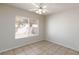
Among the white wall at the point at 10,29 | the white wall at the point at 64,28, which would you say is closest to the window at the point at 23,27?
the white wall at the point at 10,29

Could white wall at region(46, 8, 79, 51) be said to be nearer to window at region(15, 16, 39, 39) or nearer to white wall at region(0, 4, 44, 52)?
white wall at region(0, 4, 44, 52)

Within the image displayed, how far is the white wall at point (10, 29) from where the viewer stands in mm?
2156

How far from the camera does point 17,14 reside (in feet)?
8.15

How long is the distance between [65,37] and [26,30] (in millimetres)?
1291

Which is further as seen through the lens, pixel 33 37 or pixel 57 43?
pixel 33 37

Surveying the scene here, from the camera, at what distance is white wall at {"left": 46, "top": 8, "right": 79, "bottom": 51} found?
214 cm

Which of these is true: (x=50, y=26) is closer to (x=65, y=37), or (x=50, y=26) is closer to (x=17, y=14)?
(x=65, y=37)

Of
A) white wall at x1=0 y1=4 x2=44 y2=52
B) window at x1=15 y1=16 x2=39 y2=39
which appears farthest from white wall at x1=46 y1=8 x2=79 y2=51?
window at x1=15 y1=16 x2=39 y2=39

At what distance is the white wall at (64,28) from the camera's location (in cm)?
214

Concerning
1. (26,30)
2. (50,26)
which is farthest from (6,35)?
(50,26)

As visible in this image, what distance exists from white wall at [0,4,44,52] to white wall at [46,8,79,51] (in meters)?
0.33

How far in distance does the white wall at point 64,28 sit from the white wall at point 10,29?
33 cm

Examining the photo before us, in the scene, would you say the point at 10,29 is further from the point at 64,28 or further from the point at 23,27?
the point at 64,28

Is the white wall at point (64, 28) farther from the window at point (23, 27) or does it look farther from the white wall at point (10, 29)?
the window at point (23, 27)
